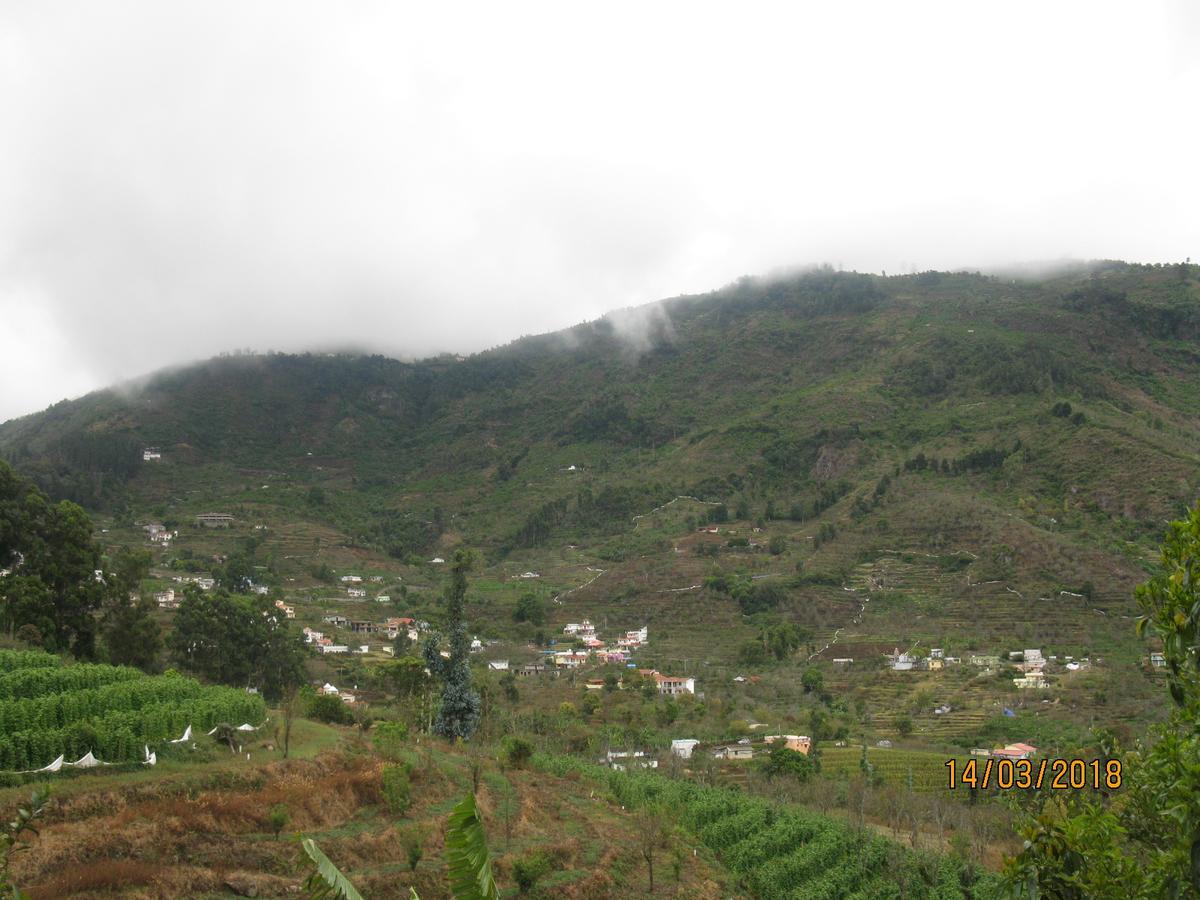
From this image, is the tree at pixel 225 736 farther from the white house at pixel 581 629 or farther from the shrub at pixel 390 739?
the white house at pixel 581 629

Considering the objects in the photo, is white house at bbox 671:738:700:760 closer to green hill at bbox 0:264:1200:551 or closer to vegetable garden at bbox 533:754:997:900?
vegetable garden at bbox 533:754:997:900

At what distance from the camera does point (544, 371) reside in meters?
132

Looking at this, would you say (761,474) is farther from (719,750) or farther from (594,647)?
(719,750)

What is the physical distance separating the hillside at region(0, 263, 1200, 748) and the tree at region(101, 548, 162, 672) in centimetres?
2337

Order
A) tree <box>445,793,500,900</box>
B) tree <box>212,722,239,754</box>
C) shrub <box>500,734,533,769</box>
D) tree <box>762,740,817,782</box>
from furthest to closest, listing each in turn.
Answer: tree <box>762,740,817,782</box>
shrub <box>500,734,533,769</box>
tree <box>212,722,239,754</box>
tree <box>445,793,500,900</box>

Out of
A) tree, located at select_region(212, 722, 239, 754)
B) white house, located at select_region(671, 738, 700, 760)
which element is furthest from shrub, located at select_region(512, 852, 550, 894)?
white house, located at select_region(671, 738, 700, 760)

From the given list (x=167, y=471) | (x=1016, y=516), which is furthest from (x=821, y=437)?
(x=167, y=471)

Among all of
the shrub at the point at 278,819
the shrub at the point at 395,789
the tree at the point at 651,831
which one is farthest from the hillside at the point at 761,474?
the shrub at the point at 278,819

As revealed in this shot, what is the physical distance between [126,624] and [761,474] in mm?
66508

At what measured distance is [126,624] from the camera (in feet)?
84.3

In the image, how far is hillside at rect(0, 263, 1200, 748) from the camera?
4906 centimetres

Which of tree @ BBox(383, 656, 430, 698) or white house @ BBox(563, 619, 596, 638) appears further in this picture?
white house @ BBox(563, 619, 596, 638)

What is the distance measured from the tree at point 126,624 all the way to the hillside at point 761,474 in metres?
23.4

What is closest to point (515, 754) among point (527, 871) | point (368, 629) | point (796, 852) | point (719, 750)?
point (796, 852)
